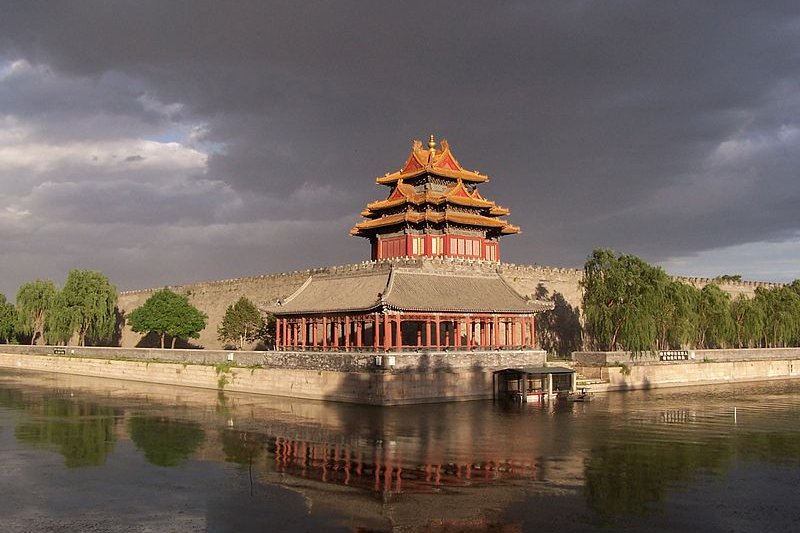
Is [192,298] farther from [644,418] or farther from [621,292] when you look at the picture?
[644,418]

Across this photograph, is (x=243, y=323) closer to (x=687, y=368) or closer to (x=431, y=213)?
(x=431, y=213)

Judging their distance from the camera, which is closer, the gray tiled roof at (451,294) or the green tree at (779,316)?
the gray tiled roof at (451,294)

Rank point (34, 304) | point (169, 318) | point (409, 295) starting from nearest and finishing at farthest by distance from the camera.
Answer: point (409, 295), point (169, 318), point (34, 304)

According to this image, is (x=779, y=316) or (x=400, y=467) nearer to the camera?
(x=400, y=467)

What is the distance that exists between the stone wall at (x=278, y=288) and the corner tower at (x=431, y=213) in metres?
2.63

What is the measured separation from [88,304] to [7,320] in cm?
1372

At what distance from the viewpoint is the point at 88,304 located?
67062 mm

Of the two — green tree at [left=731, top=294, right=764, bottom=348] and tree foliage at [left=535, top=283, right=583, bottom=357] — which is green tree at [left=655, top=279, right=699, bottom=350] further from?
green tree at [left=731, top=294, right=764, bottom=348]

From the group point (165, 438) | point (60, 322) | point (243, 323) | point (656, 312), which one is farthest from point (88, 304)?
point (656, 312)

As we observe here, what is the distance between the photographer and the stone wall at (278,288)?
5625 cm

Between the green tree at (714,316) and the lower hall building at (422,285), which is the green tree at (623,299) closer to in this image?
the lower hall building at (422,285)

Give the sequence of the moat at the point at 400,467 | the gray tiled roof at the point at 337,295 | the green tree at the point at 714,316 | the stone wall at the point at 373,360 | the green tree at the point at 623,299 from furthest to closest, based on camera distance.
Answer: the green tree at the point at 714,316, the green tree at the point at 623,299, the gray tiled roof at the point at 337,295, the stone wall at the point at 373,360, the moat at the point at 400,467

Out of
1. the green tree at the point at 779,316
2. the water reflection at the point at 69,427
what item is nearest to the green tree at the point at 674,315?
the green tree at the point at 779,316

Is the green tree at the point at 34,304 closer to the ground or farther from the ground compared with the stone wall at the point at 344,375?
farther from the ground
